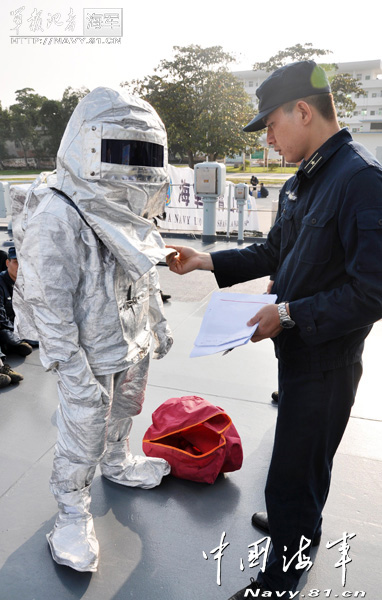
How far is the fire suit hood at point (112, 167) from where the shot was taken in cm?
163

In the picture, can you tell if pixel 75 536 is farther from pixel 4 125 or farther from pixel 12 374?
pixel 4 125

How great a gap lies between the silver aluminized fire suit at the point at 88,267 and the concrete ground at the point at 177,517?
13 cm

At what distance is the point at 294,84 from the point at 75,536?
1.93 metres

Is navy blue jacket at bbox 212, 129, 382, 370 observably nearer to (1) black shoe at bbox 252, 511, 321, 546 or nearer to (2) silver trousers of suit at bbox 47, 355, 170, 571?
(2) silver trousers of suit at bbox 47, 355, 170, 571

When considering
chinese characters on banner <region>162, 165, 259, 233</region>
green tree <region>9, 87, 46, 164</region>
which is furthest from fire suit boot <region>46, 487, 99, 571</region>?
green tree <region>9, 87, 46, 164</region>

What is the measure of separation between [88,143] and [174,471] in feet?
5.57

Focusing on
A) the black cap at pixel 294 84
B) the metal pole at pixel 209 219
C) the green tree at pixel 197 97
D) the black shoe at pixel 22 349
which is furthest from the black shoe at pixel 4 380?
the green tree at pixel 197 97

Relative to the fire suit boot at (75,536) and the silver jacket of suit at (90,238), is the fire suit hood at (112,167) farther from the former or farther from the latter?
the fire suit boot at (75,536)

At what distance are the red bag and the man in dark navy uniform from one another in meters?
0.66

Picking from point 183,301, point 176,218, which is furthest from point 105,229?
point 176,218

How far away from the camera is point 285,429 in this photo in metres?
1.60

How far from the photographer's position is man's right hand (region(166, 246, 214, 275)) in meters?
2.14

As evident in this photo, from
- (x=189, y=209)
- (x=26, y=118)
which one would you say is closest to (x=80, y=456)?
(x=189, y=209)

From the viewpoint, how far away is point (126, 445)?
236cm
